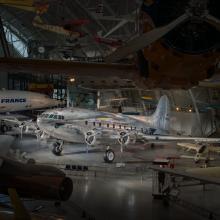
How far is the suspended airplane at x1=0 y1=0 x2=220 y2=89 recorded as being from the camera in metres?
4.13

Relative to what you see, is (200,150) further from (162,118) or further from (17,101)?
(17,101)

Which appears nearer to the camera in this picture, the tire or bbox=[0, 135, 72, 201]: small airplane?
bbox=[0, 135, 72, 201]: small airplane

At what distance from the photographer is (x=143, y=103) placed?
25.2 metres

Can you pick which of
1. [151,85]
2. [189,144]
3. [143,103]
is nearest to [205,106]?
[143,103]

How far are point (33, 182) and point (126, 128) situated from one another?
9.20 metres

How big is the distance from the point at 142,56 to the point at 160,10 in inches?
24.1

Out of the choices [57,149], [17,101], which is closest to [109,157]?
[57,149]

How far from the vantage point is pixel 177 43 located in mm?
4340

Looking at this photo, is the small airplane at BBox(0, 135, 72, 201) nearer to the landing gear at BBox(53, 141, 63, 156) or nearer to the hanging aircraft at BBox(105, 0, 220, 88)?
the hanging aircraft at BBox(105, 0, 220, 88)

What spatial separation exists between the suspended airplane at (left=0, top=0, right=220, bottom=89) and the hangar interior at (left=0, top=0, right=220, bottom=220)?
0.04 ft

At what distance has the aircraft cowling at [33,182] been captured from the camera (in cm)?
620

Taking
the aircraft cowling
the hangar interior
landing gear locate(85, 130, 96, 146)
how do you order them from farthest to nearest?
landing gear locate(85, 130, 96, 146)
the aircraft cowling
the hangar interior

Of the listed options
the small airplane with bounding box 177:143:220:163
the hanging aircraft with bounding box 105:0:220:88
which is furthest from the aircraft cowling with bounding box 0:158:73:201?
the small airplane with bounding box 177:143:220:163

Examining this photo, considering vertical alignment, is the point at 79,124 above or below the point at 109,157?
above
